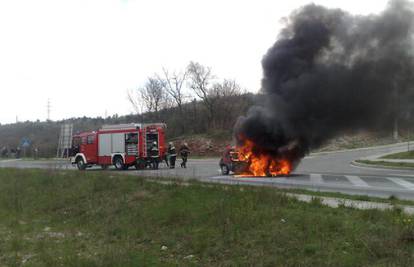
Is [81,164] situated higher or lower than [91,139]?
lower

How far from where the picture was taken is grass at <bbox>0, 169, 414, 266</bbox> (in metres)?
6.71

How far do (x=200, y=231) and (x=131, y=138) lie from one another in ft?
62.3

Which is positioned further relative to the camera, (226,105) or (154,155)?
(226,105)

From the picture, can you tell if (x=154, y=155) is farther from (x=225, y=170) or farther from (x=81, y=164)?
(x=225, y=170)

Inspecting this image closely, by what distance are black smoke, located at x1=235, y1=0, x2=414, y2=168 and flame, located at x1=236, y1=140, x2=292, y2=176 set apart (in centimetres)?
34

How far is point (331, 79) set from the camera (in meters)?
18.9

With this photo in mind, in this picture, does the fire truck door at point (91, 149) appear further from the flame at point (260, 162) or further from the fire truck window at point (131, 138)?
the flame at point (260, 162)

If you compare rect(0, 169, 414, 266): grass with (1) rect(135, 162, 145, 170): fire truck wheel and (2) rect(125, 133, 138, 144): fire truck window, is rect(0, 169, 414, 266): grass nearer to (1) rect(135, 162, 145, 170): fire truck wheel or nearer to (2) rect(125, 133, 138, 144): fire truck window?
(1) rect(135, 162, 145, 170): fire truck wheel

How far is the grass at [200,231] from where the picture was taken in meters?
6.71

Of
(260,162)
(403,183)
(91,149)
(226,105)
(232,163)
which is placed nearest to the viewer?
(403,183)

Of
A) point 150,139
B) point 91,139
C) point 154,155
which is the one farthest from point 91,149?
point 154,155

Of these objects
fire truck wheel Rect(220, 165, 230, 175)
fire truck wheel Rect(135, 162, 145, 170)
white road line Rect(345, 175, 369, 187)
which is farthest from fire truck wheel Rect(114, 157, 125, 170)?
white road line Rect(345, 175, 369, 187)

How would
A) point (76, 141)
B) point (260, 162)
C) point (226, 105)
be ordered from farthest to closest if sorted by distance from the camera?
point (226, 105)
point (76, 141)
point (260, 162)

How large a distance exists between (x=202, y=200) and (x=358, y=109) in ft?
36.4
